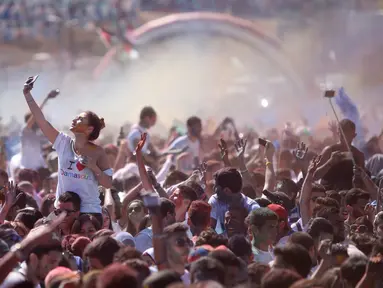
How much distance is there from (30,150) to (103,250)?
22.5 ft

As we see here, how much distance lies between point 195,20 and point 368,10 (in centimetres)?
520

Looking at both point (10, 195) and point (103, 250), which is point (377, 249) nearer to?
point (103, 250)

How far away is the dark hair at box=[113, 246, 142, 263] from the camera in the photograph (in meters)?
7.13

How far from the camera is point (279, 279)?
6.48 meters

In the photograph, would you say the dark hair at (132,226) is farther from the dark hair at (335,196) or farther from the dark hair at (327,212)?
the dark hair at (335,196)

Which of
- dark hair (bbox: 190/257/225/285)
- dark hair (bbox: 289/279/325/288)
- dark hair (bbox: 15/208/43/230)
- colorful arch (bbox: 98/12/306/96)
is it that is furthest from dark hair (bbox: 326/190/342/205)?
colorful arch (bbox: 98/12/306/96)

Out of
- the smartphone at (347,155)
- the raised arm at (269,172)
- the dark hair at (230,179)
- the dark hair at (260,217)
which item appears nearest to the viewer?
the dark hair at (260,217)

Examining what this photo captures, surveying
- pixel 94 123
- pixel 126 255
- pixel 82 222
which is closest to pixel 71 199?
pixel 82 222

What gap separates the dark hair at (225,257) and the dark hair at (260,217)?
1241 mm

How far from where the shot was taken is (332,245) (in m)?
7.82

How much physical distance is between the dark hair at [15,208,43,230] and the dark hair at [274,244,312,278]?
7.73 feet

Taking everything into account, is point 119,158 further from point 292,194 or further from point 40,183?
point 292,194

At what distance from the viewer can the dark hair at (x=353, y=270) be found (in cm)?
722

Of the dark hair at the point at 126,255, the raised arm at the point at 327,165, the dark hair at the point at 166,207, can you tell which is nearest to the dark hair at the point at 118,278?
the dark hair at the point at 126,255
